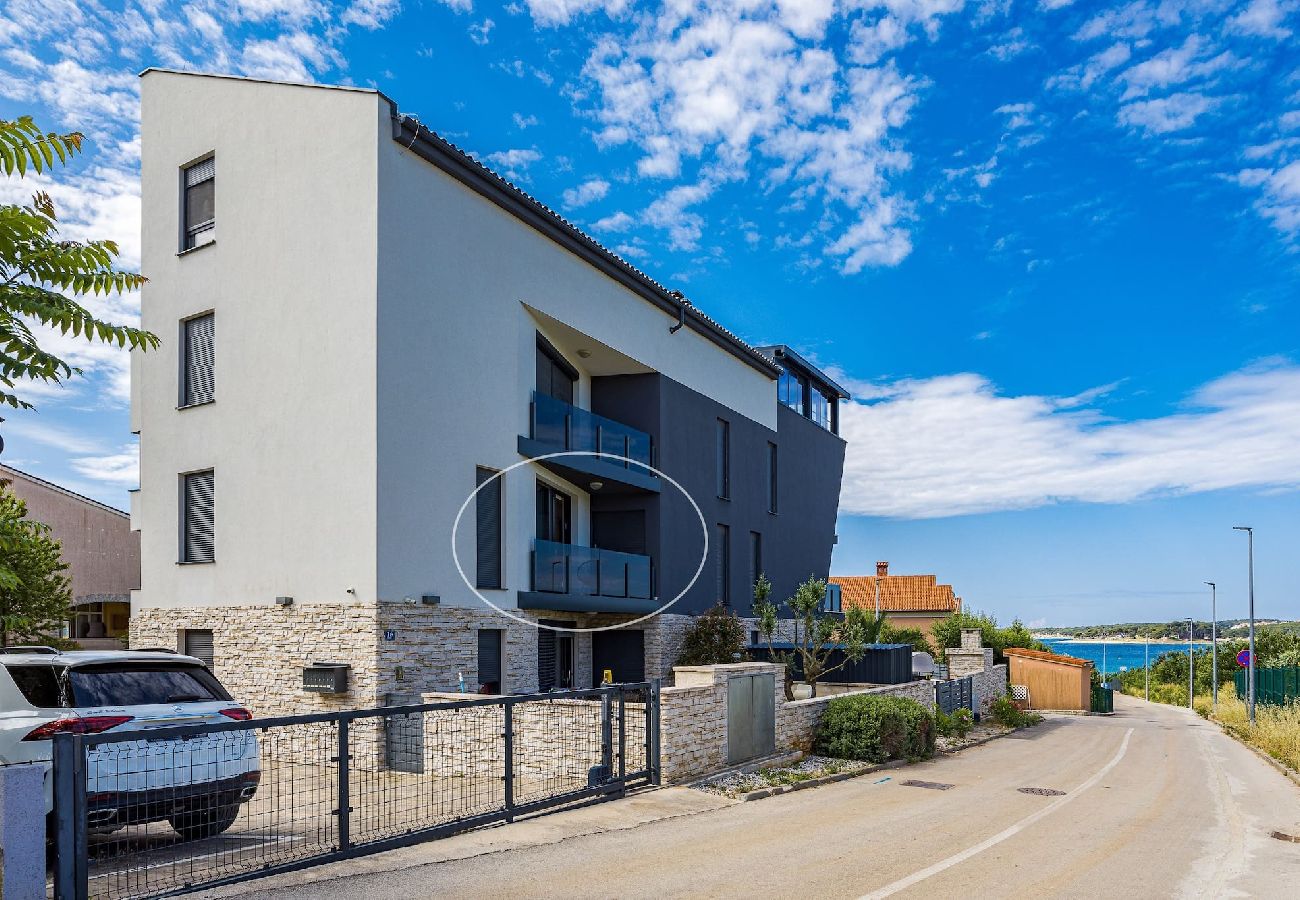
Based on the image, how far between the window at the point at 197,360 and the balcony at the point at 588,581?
699 centimetres

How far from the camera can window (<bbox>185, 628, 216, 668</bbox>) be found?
19.1 meters

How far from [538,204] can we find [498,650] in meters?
8.95

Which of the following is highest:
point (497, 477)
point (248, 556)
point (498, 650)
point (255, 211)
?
point (255, 211)

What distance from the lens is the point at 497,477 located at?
66.0ft

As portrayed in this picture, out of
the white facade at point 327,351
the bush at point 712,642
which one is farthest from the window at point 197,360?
the bush at point 712,642

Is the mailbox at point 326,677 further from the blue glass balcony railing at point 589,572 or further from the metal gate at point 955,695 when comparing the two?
the metal gate at point 955,695

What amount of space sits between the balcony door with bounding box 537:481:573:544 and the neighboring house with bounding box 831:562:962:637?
42.7 m

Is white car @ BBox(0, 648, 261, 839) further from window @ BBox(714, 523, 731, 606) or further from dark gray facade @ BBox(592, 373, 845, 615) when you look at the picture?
window @ BBox(714, 523, 731, 606)

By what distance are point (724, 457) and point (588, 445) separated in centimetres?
775

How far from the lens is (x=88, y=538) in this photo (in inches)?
1054

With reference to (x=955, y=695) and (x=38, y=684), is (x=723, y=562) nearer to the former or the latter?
(x=955, y=695)

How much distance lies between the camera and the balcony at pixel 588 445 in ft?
70.6

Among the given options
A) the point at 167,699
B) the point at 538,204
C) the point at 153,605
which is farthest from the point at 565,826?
the point at 538,204

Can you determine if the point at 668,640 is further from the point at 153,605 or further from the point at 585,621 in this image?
the point at 153,605
